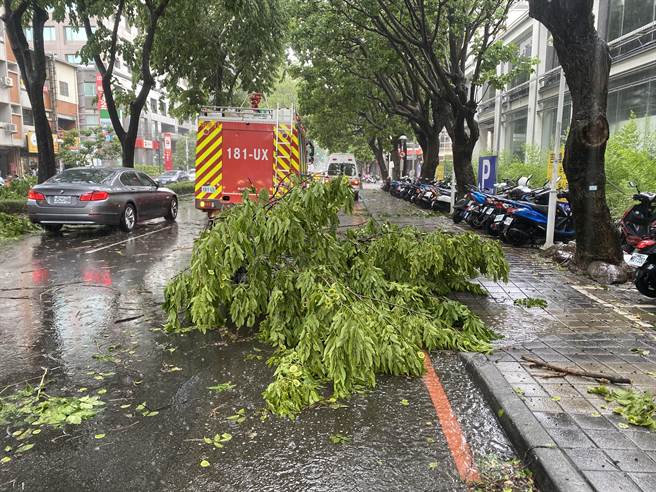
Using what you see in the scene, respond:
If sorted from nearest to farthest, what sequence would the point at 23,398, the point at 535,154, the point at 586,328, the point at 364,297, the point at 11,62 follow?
the point at 23,398, the point at 364,297, the point at 586,328, the point at 535,154, the point at 11,62

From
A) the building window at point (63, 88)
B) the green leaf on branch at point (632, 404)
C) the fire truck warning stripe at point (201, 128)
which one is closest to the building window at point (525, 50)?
the fire truck warning stripe at point (201, 128)

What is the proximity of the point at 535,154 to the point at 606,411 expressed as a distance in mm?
17993

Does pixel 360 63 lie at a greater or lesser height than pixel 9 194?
greater

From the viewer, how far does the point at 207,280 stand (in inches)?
198

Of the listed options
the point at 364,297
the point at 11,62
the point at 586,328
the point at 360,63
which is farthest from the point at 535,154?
the point at 11,62

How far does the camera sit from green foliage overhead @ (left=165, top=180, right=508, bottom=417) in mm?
4219

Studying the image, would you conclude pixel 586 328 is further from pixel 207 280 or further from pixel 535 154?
pixel 535 154

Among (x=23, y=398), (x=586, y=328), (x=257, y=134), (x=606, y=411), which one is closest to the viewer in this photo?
(x=606, y=411)

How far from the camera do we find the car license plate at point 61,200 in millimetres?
11570

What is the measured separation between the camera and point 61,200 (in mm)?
11594

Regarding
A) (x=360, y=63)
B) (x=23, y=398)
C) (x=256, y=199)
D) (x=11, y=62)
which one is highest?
(x=11, y=62)

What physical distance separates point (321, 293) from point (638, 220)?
23.1ft

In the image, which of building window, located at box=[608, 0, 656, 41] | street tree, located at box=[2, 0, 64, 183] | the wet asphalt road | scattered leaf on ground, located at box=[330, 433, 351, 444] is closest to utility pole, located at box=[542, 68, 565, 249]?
the wet asphalt road

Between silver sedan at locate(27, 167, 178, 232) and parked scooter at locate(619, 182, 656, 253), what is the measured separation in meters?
10.3
